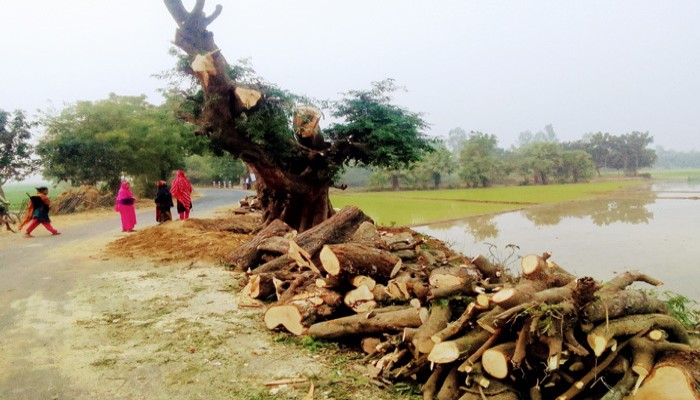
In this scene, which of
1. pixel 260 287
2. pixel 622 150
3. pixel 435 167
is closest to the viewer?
pixel 260 287

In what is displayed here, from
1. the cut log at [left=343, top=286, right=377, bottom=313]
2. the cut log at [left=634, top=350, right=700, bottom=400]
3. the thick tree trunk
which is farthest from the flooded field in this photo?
the thick tree trunk

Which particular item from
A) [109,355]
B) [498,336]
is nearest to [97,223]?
[109,355]

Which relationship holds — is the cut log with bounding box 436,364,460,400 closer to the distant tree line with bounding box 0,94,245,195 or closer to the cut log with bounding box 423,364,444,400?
the cut log with bounding box 423,364,444,400

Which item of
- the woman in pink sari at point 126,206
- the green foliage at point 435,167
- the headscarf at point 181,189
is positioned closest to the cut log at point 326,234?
the headscarf at point 181,189

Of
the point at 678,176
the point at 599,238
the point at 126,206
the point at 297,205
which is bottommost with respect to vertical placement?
the point at 678,176

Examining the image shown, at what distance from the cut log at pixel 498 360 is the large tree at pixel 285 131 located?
7.45 meters

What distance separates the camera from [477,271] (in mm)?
5551

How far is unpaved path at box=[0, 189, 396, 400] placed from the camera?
154 inches

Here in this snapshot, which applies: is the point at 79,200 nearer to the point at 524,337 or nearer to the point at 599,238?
the point at 599,238

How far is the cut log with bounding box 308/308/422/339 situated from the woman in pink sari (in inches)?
413

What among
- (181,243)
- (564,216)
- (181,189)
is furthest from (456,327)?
(564,216)

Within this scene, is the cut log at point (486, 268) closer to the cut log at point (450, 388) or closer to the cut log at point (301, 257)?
the cut log at point (450, 388)

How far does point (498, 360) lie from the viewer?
3418mm

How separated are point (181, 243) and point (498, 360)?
8709mm
